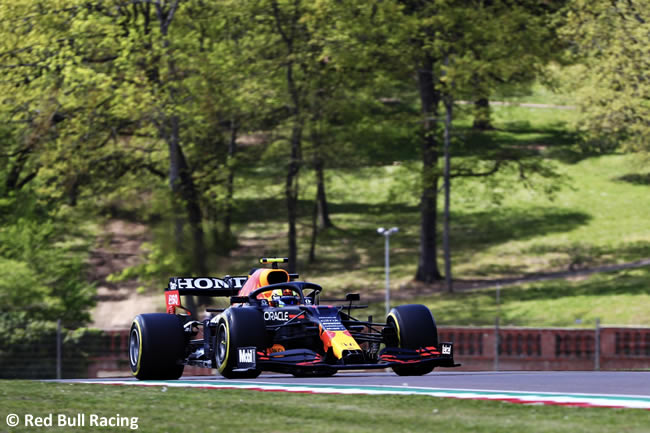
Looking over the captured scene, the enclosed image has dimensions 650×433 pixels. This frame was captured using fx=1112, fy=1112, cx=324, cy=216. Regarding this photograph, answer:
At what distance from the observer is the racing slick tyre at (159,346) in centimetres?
1725

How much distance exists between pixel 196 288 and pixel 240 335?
410 cm

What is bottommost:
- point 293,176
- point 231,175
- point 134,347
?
point 134,347

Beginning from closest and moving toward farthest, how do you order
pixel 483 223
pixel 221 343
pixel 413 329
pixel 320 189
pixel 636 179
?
pixel 221 343, pixel 413 329, pixel 320 189, pixel 483 223, pixel 636 179

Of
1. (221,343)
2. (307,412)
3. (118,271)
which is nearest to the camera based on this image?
(307,412)

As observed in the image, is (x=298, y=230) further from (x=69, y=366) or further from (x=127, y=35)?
(x=69, y=366)

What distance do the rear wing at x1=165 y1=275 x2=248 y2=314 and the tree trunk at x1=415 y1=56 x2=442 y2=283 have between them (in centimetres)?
2515

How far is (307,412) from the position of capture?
40.1 feet

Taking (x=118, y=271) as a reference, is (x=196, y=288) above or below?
below

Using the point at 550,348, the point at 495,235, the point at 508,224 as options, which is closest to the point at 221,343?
the point at 550,348

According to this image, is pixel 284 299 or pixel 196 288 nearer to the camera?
pixel 284 299

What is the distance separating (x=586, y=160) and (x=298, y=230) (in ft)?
70.4

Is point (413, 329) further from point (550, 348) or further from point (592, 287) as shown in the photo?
point (592, 287)

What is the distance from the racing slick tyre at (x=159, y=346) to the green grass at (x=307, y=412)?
2.35 metres

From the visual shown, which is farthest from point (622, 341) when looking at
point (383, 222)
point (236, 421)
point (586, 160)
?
point (586, 160)
